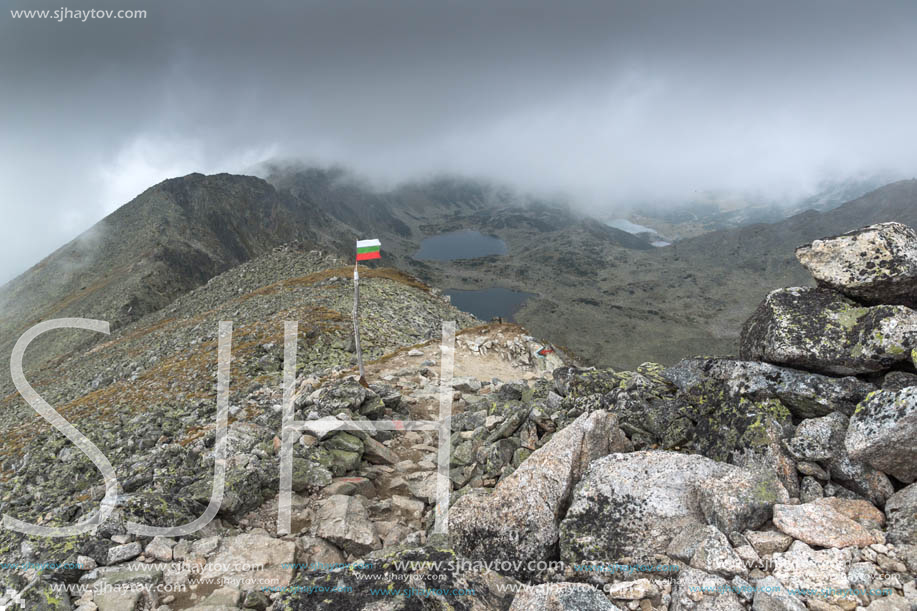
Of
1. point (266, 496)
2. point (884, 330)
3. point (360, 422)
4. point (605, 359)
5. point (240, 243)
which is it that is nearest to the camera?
point (884, 330)

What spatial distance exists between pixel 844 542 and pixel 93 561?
1087cm

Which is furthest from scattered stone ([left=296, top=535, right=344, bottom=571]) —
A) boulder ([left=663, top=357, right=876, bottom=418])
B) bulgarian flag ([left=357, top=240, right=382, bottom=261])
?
bulgarian flag ([left=357, top=240, right=382, bottom=261])

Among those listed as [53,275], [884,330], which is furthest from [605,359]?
[53,275]

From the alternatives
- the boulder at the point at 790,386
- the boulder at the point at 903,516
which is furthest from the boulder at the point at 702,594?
the boulder at the point at 790,386

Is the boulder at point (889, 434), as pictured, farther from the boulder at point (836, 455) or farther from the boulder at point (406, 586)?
the boulder at point (406, 586)

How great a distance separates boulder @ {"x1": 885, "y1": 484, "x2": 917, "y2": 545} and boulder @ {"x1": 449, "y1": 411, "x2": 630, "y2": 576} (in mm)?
3860

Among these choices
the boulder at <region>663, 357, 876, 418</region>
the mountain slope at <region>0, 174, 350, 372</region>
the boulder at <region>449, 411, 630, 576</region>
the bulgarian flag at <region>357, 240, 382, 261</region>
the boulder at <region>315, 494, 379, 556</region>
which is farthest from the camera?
the mountain slope at <region>0, 174, 350, 372</region>

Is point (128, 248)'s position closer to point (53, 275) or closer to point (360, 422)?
point (53, 275)

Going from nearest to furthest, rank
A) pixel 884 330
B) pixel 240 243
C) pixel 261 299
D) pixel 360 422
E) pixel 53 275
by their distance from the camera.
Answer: pixel 884 330, pixel 360 422, pixel 261 299, pixel 53 275, pixel 240 243

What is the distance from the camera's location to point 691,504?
634 centimetres

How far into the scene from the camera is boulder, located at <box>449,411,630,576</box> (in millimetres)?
6777

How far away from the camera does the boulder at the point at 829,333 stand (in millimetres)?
6926

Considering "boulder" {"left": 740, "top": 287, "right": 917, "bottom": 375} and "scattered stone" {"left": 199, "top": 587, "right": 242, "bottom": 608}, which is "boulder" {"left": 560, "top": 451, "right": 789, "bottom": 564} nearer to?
"boulder" {"left": 740, "top": 287, "right": 917, "bottom": 375}

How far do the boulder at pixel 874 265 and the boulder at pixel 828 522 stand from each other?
4089mm
